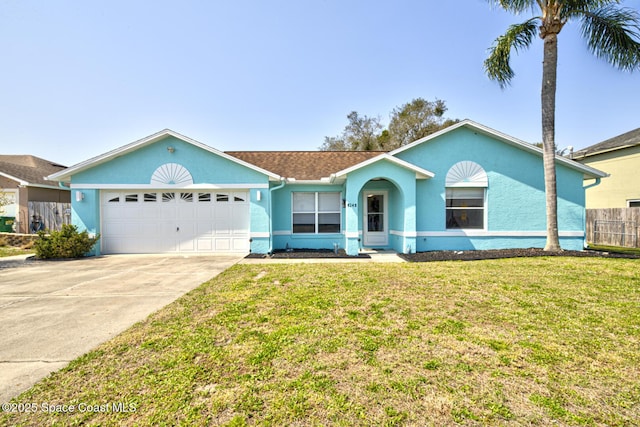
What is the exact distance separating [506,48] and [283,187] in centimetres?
1033

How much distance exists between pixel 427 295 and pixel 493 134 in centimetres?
894

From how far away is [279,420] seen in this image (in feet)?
7.75

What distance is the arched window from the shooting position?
11.7m

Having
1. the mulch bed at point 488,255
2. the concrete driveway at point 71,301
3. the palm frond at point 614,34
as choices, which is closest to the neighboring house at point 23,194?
the concrete driveway at point 71,301

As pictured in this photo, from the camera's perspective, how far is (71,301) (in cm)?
558

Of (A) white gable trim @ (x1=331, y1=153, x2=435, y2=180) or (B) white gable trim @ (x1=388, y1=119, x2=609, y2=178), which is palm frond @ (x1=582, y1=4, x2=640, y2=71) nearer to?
(B) white gable trim @ (x1=388, y1=119, x2=609, y2=178)

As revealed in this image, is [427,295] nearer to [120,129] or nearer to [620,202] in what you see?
[120,129]

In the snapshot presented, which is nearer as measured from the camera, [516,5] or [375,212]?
[516,5]

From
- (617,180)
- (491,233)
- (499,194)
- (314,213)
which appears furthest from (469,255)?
(617,180)

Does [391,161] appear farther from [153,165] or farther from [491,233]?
[153,165]

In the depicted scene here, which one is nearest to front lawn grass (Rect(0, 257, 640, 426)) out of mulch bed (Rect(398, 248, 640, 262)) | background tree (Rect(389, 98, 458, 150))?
mulch bed (Rect(398, 248, 640, 262))

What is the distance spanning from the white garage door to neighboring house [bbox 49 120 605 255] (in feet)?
0.13

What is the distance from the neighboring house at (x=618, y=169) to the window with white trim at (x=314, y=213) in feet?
53.8

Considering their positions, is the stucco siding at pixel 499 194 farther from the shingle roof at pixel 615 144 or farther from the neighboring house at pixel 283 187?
the shingle roof at pixel 615 144
